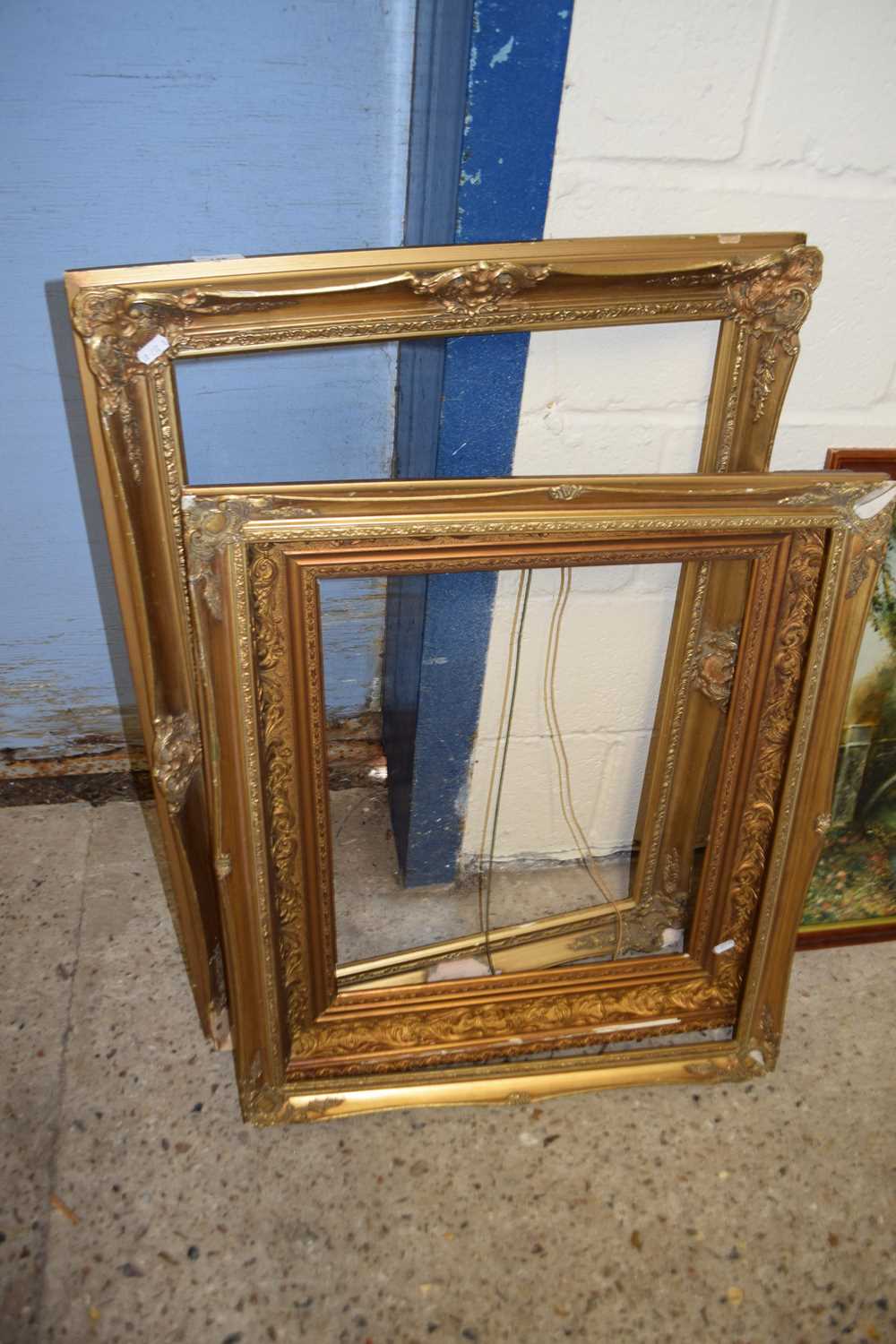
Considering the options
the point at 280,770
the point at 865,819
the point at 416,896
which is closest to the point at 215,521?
the point at 280,770

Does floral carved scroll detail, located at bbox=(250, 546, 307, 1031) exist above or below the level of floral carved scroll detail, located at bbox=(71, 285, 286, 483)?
below

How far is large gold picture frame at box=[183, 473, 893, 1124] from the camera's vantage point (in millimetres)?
935

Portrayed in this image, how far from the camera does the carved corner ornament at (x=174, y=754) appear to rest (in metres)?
1.03

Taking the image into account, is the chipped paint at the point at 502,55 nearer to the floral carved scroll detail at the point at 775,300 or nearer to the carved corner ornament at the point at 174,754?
the floral carved scroll detail at the point at 775,300

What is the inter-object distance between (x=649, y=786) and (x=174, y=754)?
2.15 ft

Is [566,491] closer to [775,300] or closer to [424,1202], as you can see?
[775,300]

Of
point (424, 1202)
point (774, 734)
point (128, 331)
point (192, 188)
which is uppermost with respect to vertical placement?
point (192, 188)

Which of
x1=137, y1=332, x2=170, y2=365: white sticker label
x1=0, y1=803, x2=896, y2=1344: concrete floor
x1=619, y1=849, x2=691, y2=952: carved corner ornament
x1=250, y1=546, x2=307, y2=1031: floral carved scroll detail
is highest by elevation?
x1=137, y1=332, x2=170, y2=365: white sticker label

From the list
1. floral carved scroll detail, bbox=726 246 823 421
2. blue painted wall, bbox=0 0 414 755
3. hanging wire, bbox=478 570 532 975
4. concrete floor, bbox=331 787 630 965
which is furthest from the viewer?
concrete floor, bbox=331 787 630 965

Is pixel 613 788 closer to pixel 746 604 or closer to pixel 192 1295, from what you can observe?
pixel 746 604

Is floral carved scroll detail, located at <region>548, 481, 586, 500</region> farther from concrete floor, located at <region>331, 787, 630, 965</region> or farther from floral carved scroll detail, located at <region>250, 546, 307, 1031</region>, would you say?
concrete floor, located at <region>331, 787, 630, 965</region>

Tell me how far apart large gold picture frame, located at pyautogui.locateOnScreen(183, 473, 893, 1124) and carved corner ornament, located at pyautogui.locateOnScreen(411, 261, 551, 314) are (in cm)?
19

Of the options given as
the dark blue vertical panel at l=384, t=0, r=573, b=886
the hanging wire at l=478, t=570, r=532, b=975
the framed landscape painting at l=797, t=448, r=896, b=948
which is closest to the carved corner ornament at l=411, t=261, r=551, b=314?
the dark blue vertical panel at l=384, t=0, r=573, b=886

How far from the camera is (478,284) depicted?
→ 3.04 ft
